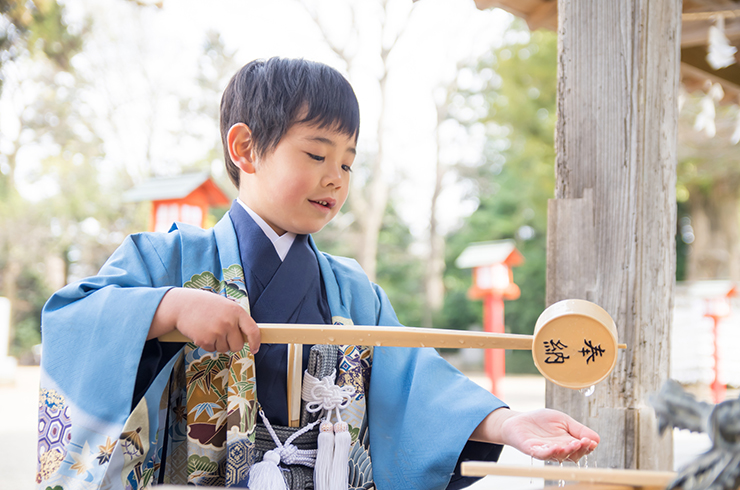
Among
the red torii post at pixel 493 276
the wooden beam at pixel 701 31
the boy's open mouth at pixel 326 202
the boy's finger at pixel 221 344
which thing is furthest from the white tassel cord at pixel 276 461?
the red torii post at pixel 493 276

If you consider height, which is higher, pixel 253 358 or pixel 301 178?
pixel 301 178

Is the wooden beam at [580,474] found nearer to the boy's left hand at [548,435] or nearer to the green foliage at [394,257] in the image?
the boy's left hand at [548,435]

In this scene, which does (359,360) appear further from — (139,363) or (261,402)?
(139,363)

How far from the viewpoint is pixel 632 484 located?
0.81 m

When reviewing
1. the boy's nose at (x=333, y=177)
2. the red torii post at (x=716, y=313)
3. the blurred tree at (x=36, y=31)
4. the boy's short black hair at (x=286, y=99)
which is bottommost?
the red torii post at (x=716, y=313)

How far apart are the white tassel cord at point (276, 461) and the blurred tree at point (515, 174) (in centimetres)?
821

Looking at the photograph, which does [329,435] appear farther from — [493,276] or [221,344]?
[493,276]

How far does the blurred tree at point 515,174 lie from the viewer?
9211 millimetres

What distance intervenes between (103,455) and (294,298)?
1.69 feet

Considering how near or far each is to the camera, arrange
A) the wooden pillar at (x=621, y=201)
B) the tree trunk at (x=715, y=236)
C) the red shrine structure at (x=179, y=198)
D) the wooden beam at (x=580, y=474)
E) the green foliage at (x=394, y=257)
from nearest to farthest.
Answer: the wooden beam at (x=580, y=474) → the wooden pillar at (x=621, y=201) → the red shrine structure at (x=179, y=198) → the tree trunk at (x=715, y=236) → the green foliage at (x=394, y=257)

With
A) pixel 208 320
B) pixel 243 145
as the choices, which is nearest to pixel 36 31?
pixel 243 145

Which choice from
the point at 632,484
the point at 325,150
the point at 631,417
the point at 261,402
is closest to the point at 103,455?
the point at 261,402

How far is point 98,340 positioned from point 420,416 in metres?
0.72

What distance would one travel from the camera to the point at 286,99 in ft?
4.66
